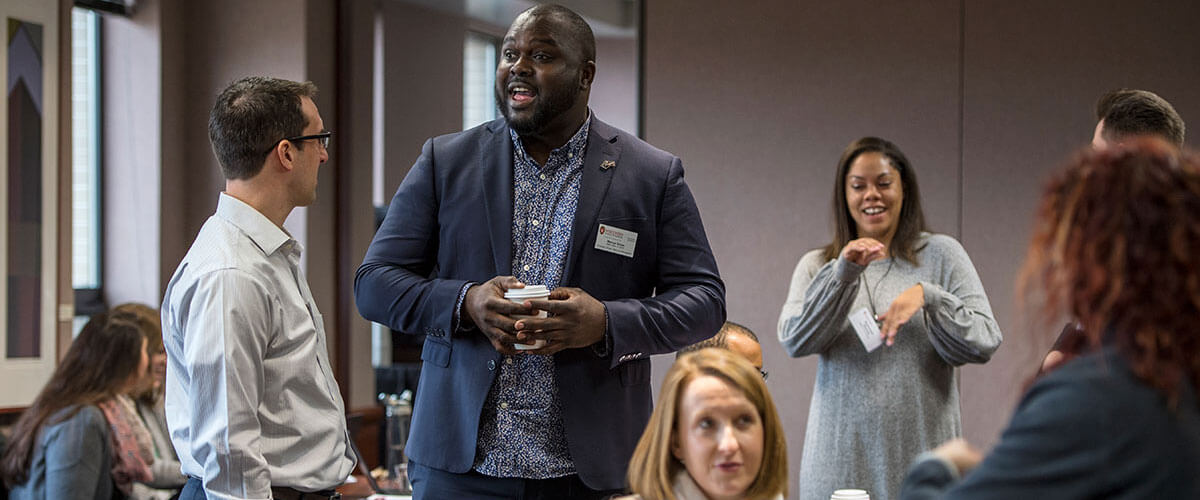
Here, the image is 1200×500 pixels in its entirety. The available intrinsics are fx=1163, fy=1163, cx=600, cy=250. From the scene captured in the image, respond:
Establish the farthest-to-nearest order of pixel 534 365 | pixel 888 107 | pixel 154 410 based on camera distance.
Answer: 1. pixel 154 410
2. pixel 888 107
3. pixel 534 365

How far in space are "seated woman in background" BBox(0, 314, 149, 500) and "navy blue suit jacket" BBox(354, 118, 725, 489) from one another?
177 cm

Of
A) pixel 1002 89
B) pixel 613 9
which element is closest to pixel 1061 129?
pixel 1002 89

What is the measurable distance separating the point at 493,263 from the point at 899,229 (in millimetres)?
1468

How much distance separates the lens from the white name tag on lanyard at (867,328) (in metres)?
3.00

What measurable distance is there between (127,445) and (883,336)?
8.29 ft

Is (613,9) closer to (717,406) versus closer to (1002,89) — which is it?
(1002,89)

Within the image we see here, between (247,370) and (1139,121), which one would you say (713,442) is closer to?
(247,370)

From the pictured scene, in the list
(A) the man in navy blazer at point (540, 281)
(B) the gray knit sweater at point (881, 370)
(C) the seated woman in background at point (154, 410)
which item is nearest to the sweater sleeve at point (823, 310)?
(B) the gray knit sweater at point (881, 370)

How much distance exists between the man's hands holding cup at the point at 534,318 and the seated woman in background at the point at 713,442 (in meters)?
0.25

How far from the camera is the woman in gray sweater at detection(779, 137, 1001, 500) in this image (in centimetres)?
300

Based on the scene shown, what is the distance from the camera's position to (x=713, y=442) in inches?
71.5

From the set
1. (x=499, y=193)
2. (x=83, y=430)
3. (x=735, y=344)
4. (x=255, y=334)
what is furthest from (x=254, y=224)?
(x=83, y=430)

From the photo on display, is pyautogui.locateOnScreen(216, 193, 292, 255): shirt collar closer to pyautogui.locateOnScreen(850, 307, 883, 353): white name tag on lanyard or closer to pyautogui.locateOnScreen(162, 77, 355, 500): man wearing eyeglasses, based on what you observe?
pyautogui.locateOnScreen(162, 77, 355, 500): man wearing eyeglasses

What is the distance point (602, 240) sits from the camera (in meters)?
2.23
